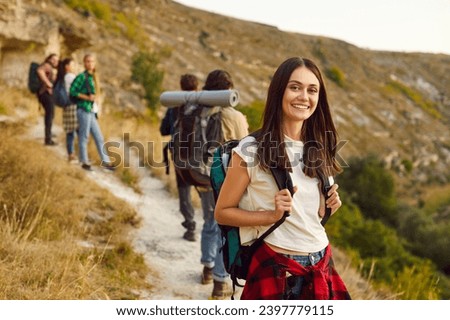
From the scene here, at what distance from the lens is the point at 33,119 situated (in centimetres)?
939

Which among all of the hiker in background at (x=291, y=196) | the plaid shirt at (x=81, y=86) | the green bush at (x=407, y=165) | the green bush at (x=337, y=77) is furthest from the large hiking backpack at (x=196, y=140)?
the green bush at (x=337, y=77)

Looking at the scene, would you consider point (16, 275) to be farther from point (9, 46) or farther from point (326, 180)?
point (9, 46)

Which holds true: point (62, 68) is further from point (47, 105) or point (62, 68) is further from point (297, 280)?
point (297, 280)

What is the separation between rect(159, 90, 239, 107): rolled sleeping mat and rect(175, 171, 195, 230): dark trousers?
4.46ft

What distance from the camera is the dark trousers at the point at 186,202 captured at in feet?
17.2

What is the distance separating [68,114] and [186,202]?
2793mm

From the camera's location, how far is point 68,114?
23.1 ft

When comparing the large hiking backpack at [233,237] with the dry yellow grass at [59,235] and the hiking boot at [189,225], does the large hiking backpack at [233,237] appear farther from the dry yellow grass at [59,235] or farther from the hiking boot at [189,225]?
the hiking boot at [189,225]

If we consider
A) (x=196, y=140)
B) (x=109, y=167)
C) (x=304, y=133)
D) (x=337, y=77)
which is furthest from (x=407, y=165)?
(x=304, y=133)

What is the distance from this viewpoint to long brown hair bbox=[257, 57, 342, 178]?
6.22 ft

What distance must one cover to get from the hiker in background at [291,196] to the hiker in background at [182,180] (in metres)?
2.76

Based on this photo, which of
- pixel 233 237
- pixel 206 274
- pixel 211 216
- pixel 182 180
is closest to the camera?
pixel 233 237
